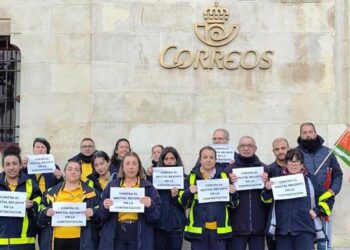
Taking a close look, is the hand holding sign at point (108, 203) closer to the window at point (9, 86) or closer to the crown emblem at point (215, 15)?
the crown emblem at point (215, 15)

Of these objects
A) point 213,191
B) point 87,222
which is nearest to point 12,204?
point 87,222

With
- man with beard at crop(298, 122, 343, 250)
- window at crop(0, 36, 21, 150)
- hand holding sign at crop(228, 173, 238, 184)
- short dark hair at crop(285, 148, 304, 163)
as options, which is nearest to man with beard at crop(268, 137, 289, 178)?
short dark hair at crop(285, 148, 304, 163)

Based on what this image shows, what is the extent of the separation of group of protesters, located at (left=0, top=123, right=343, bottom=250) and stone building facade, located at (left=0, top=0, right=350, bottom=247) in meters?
2.32

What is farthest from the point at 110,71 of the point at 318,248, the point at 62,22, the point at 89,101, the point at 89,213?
the point at 318,248

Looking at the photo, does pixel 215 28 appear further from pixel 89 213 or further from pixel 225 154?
pixel 89 213

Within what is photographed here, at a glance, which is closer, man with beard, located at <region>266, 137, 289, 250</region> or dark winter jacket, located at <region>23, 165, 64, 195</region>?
man with beard, located at <region>266, 137, 289, 250</region>

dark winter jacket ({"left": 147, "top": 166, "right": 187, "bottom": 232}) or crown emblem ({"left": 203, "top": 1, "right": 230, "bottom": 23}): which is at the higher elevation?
crown emblem ({"left": 203, "top": 1, "right": 230, "bottom": 23})

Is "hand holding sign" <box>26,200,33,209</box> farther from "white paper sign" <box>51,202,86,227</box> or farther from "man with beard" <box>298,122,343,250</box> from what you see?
"man with beard" <box>298,122,343,250</box>

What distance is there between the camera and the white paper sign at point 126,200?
21.7ft

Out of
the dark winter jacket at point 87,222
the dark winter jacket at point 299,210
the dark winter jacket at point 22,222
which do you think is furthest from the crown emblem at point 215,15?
the dark winter jacket at point 22,222

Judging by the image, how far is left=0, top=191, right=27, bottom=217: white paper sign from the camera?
6.82m

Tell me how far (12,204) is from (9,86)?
14.8ft

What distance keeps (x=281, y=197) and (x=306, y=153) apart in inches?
52.0

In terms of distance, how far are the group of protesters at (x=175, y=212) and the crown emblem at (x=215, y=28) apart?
9.76 feet
